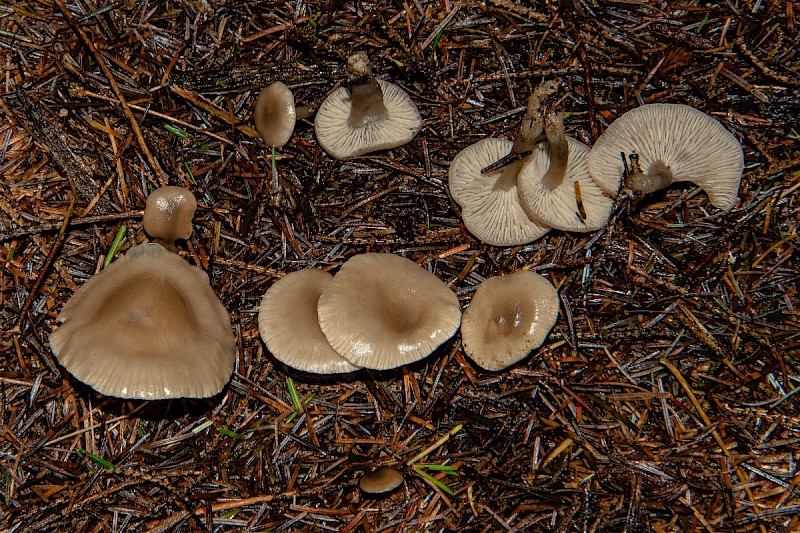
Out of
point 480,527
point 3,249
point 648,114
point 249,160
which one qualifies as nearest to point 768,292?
point 648,114

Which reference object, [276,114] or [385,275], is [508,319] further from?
[276,114]

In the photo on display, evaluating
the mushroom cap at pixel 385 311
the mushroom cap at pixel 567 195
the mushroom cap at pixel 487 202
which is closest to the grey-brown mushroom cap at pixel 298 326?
Result: the mushroom cap at pixel 385 311

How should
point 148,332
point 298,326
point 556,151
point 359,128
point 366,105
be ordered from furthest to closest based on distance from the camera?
1. point 359,128
2. point 366,105
3. point 298,326
4. point 556,151
5. point 148,332

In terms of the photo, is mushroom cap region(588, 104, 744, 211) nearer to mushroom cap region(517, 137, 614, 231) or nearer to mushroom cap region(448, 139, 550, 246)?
mushroom cap region(517, 137, 614, 231)

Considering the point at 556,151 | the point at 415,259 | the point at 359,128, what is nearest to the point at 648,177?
the point at 556,151

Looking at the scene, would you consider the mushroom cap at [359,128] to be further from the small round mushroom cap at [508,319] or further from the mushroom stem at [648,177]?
the mushroom stem at [648,177]
